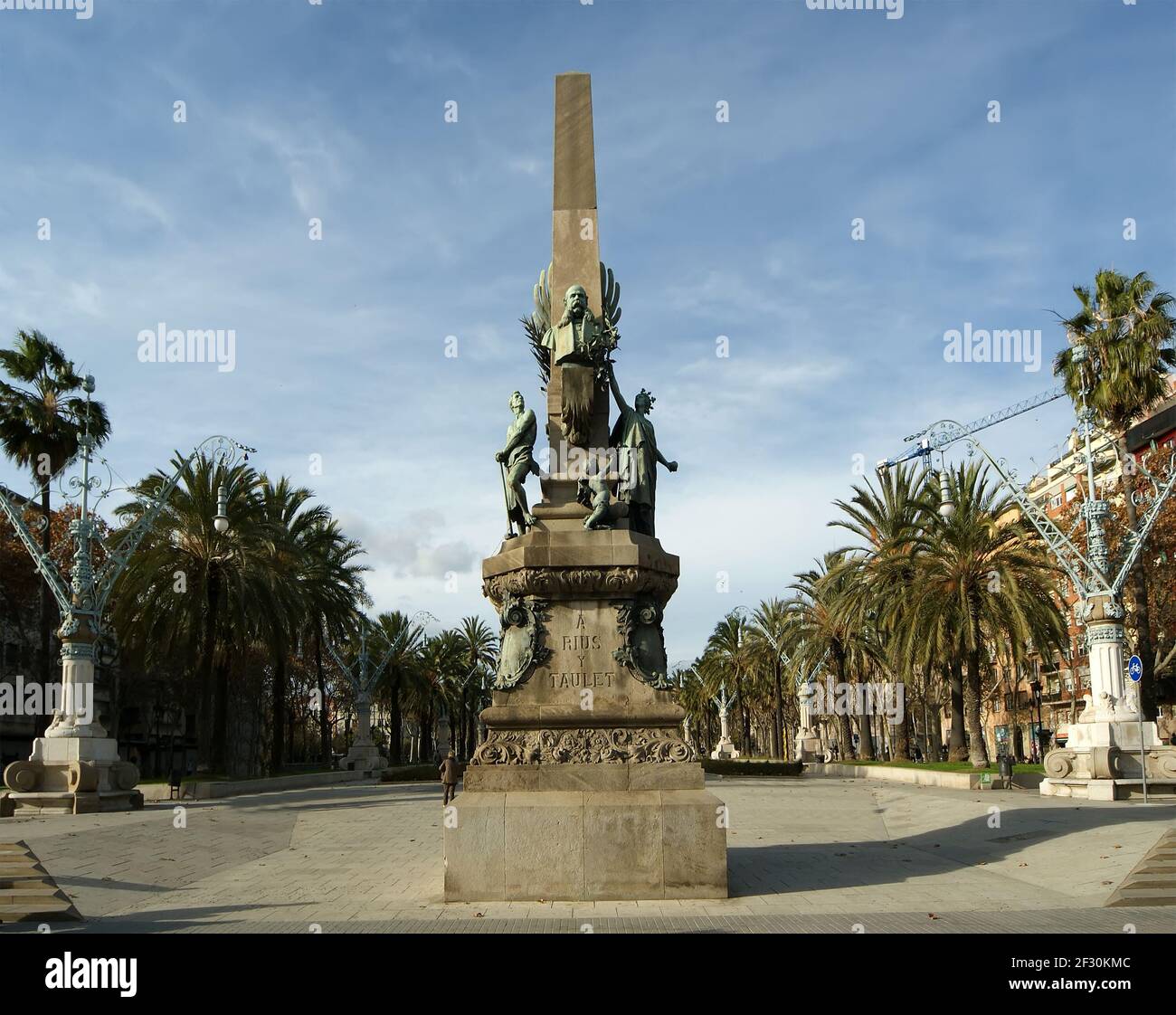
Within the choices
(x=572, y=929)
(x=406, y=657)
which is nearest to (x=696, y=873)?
(x=572, y=929)

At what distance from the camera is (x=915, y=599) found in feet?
111

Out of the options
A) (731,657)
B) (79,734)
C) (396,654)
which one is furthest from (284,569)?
(731,657)

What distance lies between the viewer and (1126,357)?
3152cm

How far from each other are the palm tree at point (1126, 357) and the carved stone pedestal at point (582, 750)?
2452 cm

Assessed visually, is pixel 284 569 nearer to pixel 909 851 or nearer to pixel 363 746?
pixel 363 746

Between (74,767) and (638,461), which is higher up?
(638,461)

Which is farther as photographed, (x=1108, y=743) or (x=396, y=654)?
(x=396, y=654)

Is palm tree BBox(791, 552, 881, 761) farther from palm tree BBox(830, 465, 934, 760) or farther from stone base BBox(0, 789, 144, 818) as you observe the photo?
stone base BBox(0, 789, 144, 818)

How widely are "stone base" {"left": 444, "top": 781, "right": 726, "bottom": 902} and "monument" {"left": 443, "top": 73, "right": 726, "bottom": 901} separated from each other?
0.5 inches

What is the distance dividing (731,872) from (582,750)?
278cm

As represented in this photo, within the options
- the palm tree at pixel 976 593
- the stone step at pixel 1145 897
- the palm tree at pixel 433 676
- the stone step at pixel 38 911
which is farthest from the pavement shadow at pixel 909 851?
the palm tree at pixel 433 676

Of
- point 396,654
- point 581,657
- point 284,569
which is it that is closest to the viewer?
point 581,657
